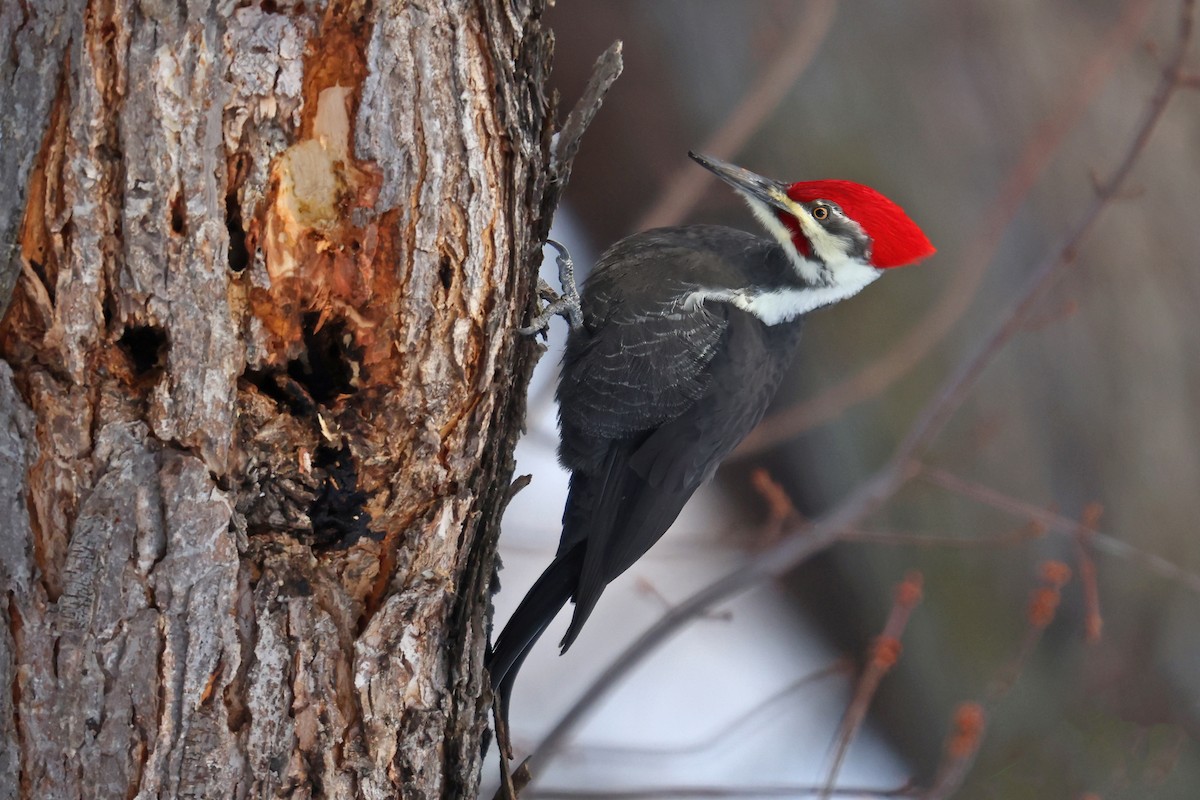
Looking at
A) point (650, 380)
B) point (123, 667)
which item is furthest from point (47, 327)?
point (650, 380)

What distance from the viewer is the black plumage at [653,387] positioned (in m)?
2.25

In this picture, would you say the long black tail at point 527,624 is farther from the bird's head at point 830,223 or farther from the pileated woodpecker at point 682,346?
the bird's head at point 830,223

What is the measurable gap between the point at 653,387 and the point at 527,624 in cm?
59

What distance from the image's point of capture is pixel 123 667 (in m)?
1.18

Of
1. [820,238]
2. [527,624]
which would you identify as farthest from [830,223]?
[527,624]

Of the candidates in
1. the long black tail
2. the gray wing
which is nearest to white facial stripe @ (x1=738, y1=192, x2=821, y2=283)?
the gray wing

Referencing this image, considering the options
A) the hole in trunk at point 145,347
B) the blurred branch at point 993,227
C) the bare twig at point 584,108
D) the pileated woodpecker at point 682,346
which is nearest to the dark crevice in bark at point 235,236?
the hole in trunk at point 145,347

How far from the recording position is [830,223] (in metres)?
2.28

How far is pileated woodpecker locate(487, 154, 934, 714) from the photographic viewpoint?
87.6 inches

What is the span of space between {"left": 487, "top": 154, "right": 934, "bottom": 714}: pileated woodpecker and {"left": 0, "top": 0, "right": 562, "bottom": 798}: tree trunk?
2.82 feet

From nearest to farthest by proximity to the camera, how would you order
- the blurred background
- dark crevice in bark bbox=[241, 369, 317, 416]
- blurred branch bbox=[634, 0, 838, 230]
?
1. dark crevice in bark bbox=[241, 369, 317, 416]
2. blurred branch bbox=[634, 0, 838, 230]
3. the blurred background

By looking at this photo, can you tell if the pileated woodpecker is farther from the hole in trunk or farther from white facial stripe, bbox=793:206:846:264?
the hole in trunk

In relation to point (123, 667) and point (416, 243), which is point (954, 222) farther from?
point (123, 667)

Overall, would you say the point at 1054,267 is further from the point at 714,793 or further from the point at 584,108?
the point at 714,793
